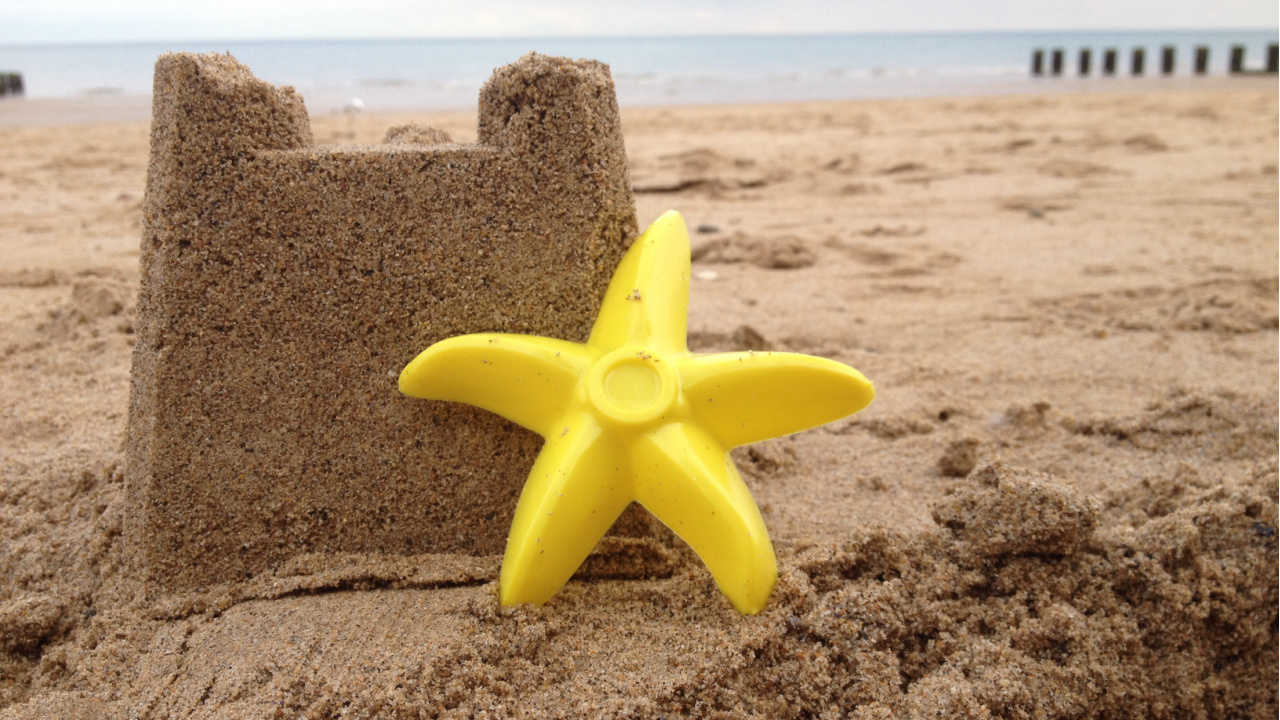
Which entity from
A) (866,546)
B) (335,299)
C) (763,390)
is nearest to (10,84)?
(335,299)

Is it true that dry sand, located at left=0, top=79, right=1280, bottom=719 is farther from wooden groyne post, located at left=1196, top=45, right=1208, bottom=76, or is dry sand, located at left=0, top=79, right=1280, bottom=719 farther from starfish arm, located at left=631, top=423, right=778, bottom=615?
wooden groyne post, located at left=1196, top=45, right=1208, bottom=76

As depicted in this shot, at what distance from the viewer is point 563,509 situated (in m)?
1.48

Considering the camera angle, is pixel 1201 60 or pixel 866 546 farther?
pixel 1201 60

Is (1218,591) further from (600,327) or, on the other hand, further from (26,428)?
(26,428)

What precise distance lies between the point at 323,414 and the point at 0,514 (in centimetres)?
91

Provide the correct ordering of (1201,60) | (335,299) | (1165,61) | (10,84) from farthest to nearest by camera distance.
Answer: (1165,61)
(1201,60)
(10,84)
(335,299)

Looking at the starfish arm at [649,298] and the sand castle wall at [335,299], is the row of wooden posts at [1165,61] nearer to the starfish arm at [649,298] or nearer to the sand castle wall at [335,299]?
the starfish arm at [649,298]

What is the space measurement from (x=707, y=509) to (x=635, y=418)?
203 millimetres

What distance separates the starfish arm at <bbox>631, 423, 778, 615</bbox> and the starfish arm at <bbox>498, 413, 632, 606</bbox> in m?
0.06

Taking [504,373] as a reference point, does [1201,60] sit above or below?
above

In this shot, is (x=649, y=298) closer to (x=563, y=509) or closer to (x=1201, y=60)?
(x=563, y=509)

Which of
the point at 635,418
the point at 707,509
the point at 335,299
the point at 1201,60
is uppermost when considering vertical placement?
the point at 1201,60

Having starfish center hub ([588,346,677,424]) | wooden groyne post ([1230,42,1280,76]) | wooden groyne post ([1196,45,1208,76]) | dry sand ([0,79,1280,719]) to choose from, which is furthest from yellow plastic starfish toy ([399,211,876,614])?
wooden groyne post ([1196,45,1208,76])

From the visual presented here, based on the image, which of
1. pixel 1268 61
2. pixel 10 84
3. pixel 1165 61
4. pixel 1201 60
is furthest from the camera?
pixel 1165 61
